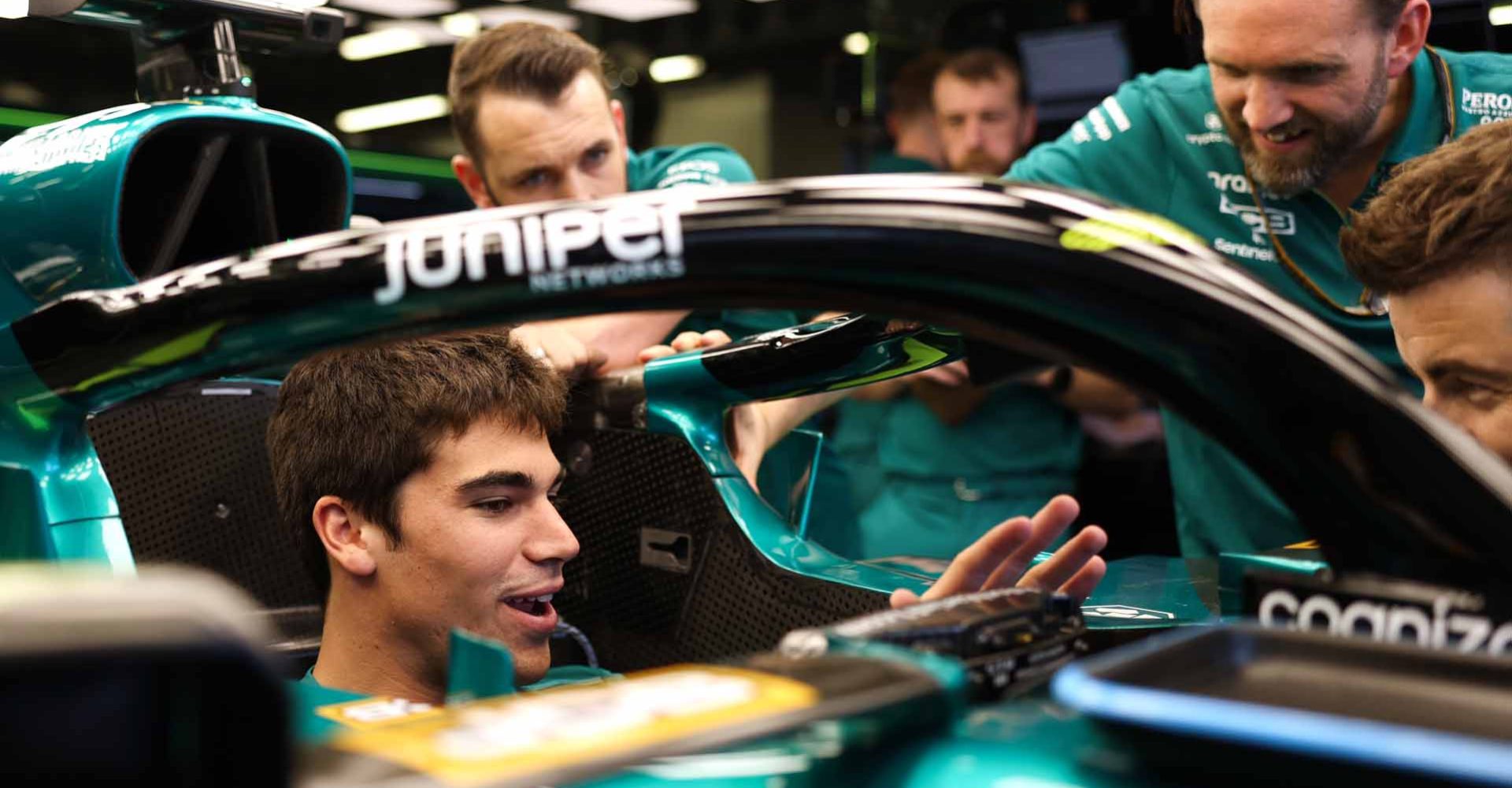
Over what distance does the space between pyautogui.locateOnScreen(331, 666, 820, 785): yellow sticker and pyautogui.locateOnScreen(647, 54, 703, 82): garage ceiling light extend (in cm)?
968

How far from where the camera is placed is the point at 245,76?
3.59 feet

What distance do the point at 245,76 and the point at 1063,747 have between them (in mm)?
870

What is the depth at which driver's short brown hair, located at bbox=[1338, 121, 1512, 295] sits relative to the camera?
1109mm

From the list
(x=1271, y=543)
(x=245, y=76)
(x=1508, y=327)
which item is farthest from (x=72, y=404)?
(x=1271, y=543)

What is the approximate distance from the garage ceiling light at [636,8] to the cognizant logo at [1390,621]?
8.85 meters

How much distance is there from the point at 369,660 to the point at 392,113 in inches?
393

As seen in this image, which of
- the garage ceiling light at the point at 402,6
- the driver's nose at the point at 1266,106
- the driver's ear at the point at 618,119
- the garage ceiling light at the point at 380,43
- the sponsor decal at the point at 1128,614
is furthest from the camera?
the garage ceiling light at the point at 380,43

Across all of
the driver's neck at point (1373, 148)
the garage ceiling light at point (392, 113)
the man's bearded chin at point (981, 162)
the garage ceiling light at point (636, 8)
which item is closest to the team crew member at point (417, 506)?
the driver's neck at point (1373, 148)

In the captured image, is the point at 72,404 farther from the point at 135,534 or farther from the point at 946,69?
the point at 946,69

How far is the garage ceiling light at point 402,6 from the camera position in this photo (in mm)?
8633

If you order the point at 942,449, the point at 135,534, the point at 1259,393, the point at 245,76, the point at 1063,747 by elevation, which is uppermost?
the point at 245,76

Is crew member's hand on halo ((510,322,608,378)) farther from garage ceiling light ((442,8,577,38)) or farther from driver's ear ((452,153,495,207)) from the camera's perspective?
garage ceiling light ((442,8,577,38))

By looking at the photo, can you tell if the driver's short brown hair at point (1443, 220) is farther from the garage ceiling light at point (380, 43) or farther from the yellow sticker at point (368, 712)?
the garage ceiling light at point (380, 43)

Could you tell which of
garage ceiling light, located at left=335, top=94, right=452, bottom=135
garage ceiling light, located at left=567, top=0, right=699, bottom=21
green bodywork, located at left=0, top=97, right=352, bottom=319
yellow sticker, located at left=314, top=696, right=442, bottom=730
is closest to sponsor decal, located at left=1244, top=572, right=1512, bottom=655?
yellow sticker, located at left=314, top=696, right=442, bottom=730
